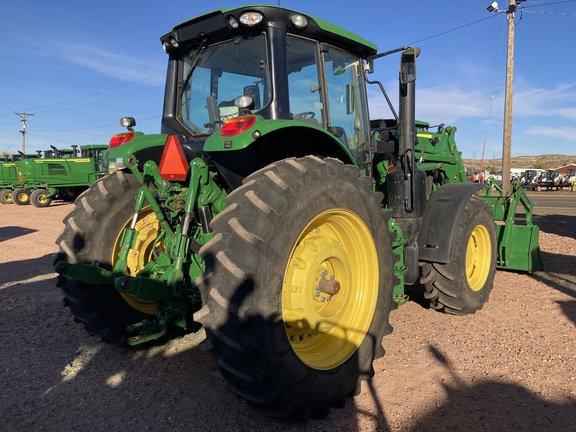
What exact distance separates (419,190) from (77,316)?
10.7 ft

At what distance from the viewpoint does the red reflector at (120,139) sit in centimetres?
367

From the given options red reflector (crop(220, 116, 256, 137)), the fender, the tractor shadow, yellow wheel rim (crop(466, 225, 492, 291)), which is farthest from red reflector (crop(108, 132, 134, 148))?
the tractor shadow

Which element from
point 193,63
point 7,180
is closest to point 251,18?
point 193,63

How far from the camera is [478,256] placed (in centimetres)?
513

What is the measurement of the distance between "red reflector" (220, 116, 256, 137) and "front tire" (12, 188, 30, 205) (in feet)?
72.4

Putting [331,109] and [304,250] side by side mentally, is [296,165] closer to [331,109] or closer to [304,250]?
[304,250]

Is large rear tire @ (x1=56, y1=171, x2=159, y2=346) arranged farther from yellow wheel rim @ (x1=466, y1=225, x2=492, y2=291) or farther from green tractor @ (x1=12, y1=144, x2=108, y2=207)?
green tractor @ (x1=12, y1=144, x2=108, y2=207)

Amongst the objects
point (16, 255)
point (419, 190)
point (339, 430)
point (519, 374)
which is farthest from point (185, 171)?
point (16, 255)

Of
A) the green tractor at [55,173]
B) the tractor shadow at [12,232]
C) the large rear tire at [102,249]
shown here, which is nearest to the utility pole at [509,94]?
the large rear tire at [102,249]

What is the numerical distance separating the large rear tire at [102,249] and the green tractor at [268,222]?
0.01m

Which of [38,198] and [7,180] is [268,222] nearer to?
[38,198]

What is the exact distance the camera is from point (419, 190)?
13.9 feet

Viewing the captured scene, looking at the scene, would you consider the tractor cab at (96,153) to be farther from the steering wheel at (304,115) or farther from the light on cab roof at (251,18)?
the light on cab roof at (251,18)

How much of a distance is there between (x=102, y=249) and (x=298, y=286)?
5.55 feet
